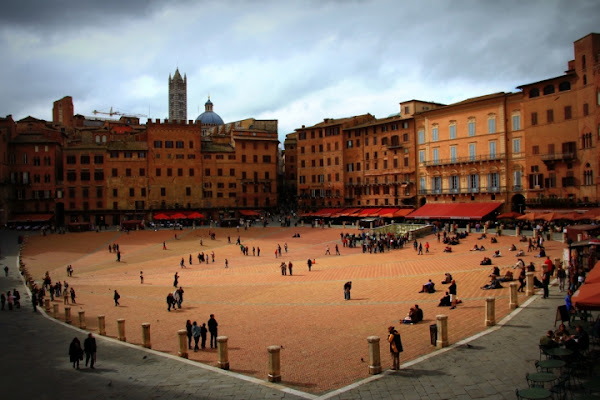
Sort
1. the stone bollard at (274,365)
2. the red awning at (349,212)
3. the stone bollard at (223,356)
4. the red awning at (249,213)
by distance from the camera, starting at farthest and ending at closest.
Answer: the red awning at (249,213) < the red awning at (349,212) < the stone bollard at (223,356) < the stone bollard at (274,365)

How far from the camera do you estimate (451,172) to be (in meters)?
60.0

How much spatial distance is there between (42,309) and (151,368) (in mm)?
16442

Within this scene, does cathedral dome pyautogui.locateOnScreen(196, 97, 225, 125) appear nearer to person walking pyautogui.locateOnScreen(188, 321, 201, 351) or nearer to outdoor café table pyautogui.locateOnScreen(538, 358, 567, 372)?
person walking pyautogui.locateOnScreen(188, 321, 201, 351)

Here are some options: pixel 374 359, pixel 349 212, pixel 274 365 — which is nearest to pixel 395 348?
pixel 374 359

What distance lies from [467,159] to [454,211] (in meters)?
6.76

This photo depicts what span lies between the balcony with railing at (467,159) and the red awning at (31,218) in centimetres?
5429

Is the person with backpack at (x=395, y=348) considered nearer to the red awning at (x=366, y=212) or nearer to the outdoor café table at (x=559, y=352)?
the outdoor café table at (x=559, y=352)

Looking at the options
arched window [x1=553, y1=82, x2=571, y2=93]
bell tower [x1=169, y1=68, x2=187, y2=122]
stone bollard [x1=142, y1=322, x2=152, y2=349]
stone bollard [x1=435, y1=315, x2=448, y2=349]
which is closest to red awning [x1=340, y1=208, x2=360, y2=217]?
arched window [x1=553, y1=82, x2=571, y2=93]

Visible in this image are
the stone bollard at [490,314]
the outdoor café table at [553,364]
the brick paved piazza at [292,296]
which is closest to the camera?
the outdoor café table at [553,364]

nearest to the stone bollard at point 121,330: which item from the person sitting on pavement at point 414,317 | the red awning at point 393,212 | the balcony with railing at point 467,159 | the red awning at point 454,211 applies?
the person sitting on pavement at point 414,317

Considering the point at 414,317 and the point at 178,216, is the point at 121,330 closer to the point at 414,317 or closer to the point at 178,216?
the point at 414,317

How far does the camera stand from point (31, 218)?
70.5 meters

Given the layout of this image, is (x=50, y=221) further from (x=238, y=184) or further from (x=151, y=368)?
(x=151, y=368)

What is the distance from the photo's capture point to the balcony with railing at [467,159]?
55.0 metres
